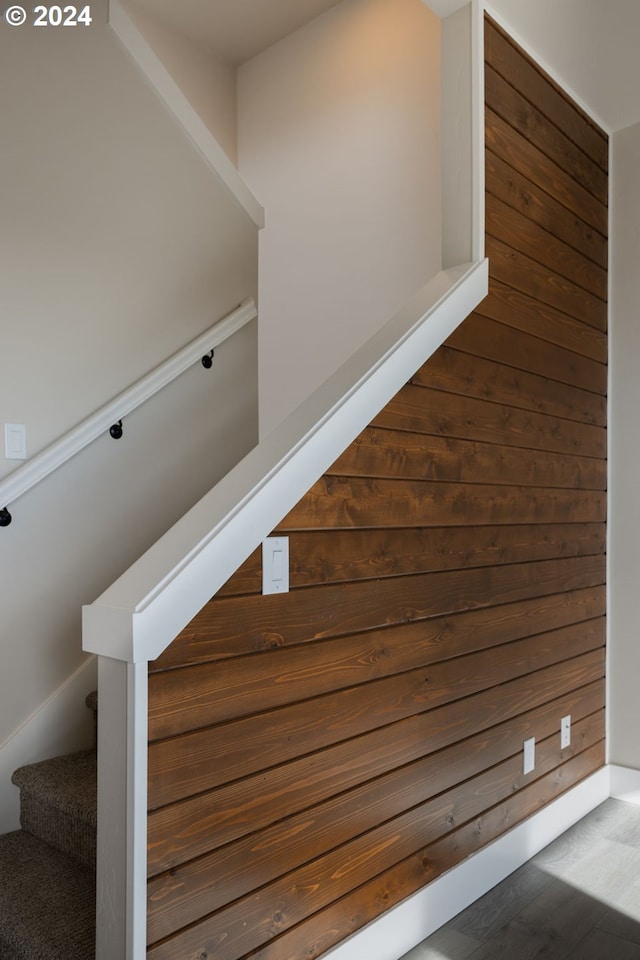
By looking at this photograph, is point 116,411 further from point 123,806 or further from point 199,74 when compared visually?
point 199,74

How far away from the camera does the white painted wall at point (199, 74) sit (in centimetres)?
355

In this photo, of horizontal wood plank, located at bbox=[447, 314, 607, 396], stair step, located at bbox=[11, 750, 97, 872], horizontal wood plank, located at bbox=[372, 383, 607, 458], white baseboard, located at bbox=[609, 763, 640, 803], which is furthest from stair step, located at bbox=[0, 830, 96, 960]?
white baseboard, located at bbox=[609, 763, 640, 803]

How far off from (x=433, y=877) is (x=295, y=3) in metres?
3.53

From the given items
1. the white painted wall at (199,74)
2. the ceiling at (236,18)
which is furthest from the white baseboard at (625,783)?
the ceiling at (236,18)

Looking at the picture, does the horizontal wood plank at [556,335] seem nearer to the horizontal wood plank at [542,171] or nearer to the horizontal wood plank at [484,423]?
the horizontal wood plank at [484,423]

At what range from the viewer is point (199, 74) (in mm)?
3793

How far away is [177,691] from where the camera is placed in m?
1.46

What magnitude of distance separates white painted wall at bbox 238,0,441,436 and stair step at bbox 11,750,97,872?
6.43 ft

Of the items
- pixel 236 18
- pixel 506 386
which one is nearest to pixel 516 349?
pixel 506 386

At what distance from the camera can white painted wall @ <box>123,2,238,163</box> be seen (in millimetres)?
3547

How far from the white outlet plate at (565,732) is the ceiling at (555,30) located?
2.34 m

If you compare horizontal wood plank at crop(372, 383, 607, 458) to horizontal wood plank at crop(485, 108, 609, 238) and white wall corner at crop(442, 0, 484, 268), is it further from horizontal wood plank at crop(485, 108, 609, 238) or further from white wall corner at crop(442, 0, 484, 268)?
horizontal wood plank at crop(485, 108, 609, 238)

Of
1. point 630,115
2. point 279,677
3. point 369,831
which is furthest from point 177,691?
point 630,115

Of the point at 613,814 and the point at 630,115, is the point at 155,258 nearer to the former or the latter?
the point at 630,115
